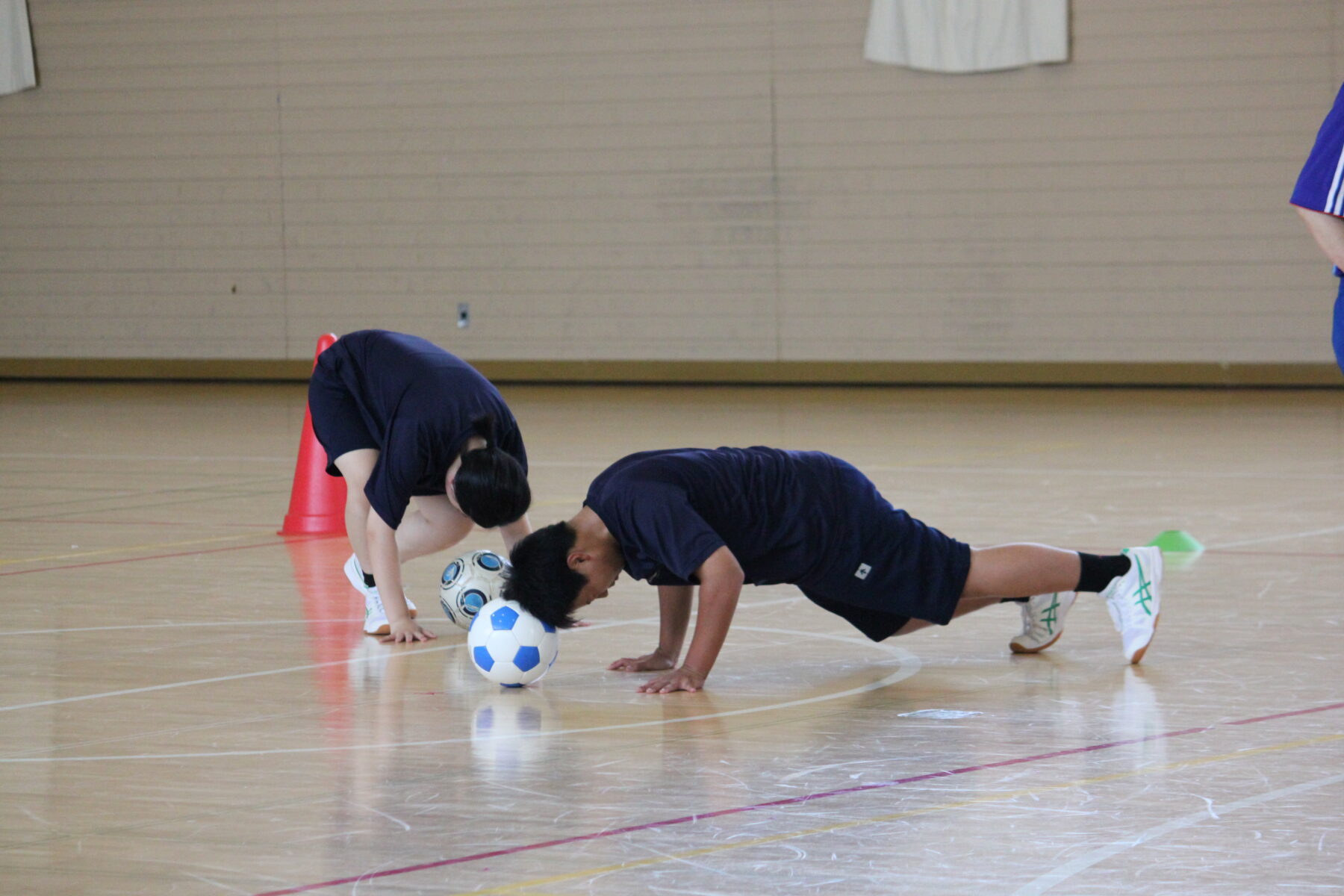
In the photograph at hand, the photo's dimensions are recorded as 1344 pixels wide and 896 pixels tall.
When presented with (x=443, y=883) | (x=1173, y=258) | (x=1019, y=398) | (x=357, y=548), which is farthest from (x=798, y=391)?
(x=443, y=883)

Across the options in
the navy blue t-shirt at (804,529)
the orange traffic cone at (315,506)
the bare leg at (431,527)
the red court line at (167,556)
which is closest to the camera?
the navy blue t-shirt at (804,529)

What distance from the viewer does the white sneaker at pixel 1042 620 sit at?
4961 millimetres

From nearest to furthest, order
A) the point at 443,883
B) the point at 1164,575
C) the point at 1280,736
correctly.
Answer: the point at 443,883 < the point at 1280,736 < the point at 1164,575

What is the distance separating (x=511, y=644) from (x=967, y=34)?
39.8ft

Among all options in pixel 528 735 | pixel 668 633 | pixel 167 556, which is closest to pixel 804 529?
pixel 668 633

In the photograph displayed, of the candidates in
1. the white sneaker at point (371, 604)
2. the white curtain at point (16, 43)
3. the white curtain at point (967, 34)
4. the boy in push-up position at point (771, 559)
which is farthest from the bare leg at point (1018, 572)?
the white curtain at point (16, 43)

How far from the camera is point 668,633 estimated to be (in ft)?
15.8

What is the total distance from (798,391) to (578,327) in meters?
2.38

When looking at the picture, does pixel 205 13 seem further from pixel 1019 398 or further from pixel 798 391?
pixel 1019 398

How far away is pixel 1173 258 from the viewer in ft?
50.4

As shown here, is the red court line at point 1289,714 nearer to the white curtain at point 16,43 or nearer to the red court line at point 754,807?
the red court line at point 754,807

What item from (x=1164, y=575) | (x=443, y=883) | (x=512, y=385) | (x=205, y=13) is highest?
(x=205, y=13)

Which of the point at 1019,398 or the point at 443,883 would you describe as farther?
the point at 1019,398

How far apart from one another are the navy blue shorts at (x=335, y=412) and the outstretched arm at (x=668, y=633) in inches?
47.3
